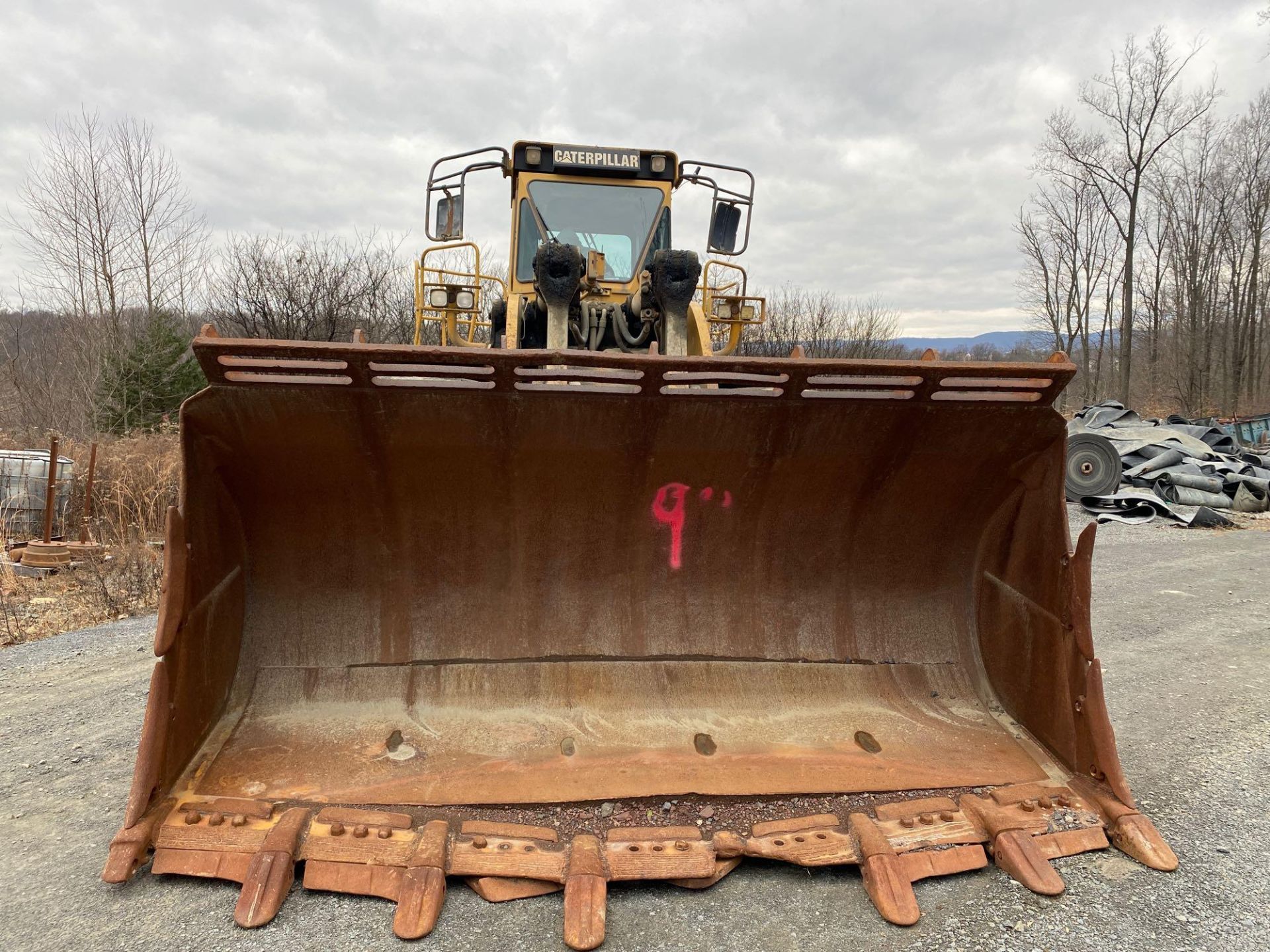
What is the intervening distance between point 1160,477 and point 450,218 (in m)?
11.4

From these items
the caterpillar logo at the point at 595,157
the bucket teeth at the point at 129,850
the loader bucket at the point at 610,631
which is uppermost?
the caterpillar logo at the point at 595,157

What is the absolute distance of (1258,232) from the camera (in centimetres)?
2803

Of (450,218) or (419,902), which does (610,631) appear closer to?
(419,902)

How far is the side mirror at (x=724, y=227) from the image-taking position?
5195 mm

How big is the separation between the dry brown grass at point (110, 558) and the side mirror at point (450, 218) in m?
2.26

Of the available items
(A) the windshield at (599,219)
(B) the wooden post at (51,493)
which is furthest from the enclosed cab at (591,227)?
(B) the wooden post at (51,493)

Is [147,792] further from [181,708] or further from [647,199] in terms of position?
[647,199]

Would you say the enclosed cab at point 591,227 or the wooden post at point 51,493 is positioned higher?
the enclosed cab at point 591,227

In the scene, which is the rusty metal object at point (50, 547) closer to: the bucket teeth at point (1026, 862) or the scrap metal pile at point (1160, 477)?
the bucket teeth at point (1026, 862)

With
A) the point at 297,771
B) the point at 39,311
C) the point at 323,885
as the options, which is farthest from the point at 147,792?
the point at 39,311

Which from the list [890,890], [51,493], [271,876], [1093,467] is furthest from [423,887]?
[1093,467]

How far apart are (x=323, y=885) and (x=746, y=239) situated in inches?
180

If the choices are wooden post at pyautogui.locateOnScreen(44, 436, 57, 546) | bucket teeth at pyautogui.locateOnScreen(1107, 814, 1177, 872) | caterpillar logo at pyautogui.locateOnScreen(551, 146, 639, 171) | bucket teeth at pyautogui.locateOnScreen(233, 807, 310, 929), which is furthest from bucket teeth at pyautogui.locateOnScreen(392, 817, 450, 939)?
wooden post at pyautogui.locateOnScreen(44, 436, 57, 546)

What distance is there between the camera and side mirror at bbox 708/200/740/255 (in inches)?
205
